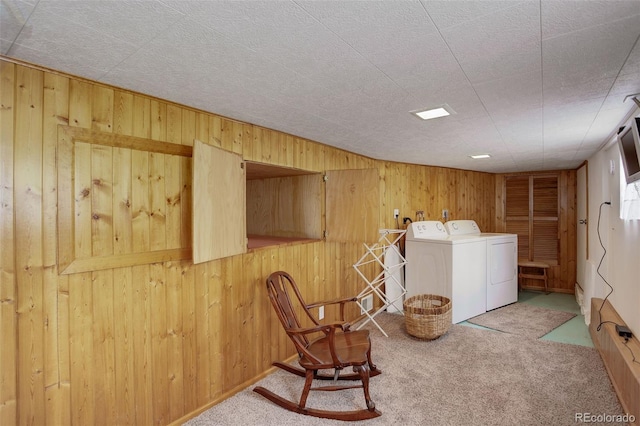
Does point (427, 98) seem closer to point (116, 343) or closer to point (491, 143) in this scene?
point (491, 143)

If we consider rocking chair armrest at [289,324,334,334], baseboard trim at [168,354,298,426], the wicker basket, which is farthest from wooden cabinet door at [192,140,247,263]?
the wicker basket

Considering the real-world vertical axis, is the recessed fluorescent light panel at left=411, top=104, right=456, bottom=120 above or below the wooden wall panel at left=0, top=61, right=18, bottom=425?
above

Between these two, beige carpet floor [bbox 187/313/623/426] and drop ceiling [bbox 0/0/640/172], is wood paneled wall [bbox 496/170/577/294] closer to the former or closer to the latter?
beige carpet floor [bbox 187/313/623/426]

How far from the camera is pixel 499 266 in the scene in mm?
4574

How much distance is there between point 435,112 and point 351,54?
1.09 m

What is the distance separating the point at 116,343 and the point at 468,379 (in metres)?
2.53

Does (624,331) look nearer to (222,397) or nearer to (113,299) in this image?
(222,397)

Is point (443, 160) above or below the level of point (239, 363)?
above

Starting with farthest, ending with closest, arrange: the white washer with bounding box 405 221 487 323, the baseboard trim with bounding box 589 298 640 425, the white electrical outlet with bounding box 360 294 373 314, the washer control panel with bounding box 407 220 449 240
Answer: the washer control panel with bounding box 407 220 449 240, the white electrical outlet with bounding box 360 294 373 314, the white washer with bounding box 405 221 487 323, the baseboard trim with bounding box 589 298 640 425

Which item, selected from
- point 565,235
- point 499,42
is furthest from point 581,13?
point 565,235

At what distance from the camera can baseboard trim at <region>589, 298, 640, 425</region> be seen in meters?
1.99

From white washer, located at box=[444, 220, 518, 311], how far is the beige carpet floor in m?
1.14

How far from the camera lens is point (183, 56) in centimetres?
149

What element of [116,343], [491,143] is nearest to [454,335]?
[491,143]
